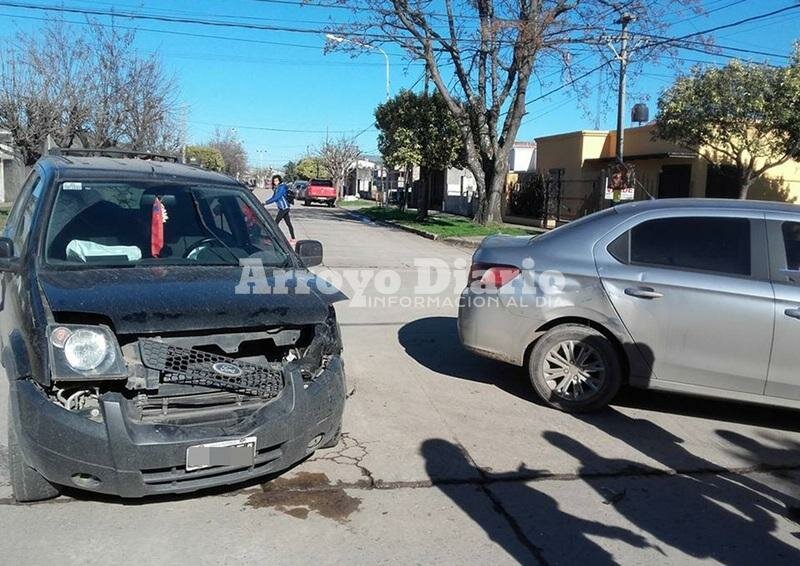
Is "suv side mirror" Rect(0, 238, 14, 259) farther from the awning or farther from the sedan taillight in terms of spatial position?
the awning

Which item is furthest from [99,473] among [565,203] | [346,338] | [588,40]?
[565,203]

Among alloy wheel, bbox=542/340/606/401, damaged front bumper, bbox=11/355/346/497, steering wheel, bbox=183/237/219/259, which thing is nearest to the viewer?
damaged front bumper, bbox=11/355/346/497

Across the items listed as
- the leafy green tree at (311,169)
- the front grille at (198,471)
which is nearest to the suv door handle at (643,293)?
the front grille at (198,471)

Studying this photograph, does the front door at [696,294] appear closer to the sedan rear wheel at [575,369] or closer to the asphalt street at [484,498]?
the sedan rear wheel at [575,369]

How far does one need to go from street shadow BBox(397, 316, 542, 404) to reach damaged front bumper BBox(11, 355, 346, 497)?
2886mm

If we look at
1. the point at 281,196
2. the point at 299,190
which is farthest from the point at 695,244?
the point at 299,190

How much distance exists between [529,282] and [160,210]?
9.28ft

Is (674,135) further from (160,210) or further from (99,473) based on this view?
(99,473)

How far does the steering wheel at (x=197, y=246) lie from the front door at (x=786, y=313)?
4.01m

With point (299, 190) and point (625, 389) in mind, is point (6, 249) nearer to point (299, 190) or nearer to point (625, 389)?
point (625, 389)

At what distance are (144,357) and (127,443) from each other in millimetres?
442

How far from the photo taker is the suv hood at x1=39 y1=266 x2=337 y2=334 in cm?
362

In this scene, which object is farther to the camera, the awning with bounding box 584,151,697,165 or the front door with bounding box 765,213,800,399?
the awning with bounding box 584,151,697,165

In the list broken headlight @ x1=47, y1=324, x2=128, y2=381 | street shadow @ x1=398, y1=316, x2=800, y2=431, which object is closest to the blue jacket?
street shadow @ x1=398, y1=316, x2=800, y2=431
